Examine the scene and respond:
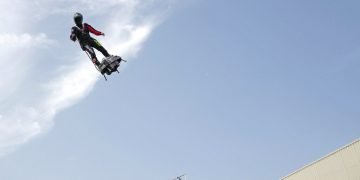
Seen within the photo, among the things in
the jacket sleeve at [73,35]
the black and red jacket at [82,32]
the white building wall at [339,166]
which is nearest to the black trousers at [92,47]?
the black and red jacket at [82,32]

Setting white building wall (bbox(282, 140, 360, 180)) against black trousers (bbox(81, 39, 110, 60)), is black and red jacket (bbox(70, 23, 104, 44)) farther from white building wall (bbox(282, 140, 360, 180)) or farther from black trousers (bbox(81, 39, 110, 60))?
white building wall (bbox(282, 140, 360, 180))

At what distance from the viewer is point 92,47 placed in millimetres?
17031

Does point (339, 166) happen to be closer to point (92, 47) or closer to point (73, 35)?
point (92, 47)

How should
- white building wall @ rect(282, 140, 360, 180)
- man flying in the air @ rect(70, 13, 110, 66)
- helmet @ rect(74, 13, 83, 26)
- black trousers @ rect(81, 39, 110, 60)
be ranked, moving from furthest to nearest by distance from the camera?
1. white building wall @ rect(282, 140, 360, 180)
2. black trousers @ rect(81, 39, 110, 60)
3. man flying in the air @ rect(70, 13, 110, 66)
4. helmet @ rect(74, 13, 83, 26)

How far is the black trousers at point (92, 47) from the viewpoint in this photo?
16859mm

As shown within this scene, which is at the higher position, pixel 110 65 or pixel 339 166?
pixel 339 166

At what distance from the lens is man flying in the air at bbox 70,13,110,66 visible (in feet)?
53.7

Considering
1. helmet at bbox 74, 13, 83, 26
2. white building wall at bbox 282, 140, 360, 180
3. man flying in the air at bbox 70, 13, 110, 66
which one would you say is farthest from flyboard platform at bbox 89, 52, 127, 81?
white building wall at bbox 282, 140, 360, 180

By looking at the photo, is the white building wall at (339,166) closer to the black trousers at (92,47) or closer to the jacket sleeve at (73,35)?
the black trousers at (92,47)

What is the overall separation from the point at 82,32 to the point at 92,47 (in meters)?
0.73

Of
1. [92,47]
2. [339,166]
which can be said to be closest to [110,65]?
[92,47]

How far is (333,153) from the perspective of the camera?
131ft

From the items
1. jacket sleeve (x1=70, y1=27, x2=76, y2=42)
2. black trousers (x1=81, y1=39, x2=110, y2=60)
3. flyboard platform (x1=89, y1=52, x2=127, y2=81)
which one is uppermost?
jacket sleeve (x1=70, y1=27, x2=76, y2=42)

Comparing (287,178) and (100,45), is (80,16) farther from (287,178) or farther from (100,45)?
(287,178)
